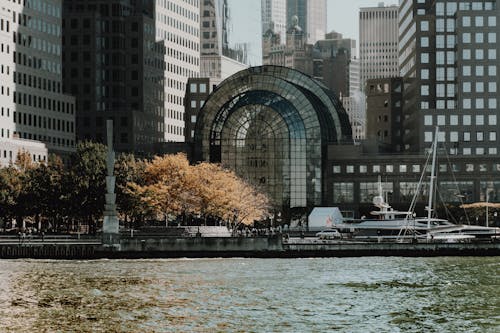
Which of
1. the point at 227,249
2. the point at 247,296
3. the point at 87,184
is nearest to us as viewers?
the point at 247,296

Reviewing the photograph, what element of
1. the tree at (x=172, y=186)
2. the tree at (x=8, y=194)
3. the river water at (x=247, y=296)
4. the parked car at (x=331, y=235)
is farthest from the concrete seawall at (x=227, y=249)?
the tree at (x=8, y=194)

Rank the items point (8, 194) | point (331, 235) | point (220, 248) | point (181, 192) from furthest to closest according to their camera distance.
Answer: point (8, 194), point (181, 192), point (331, 235), point (220, 248)

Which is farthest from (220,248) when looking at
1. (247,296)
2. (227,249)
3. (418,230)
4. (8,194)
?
(247,296)

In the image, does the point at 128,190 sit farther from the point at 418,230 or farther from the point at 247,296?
the point at 247,296

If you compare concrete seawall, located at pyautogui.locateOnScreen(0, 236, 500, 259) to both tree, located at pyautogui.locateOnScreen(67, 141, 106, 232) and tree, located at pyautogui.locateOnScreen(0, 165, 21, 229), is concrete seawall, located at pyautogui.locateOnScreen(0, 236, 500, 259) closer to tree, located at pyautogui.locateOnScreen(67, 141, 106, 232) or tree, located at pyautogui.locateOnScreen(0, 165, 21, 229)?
tree, located at pyautogui.locateOnScreen(67, 141, 106, 232)

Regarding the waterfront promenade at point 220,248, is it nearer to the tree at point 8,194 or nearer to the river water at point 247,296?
the river water at point 247,296

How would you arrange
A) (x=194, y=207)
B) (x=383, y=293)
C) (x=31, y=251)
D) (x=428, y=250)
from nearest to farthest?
(x=383, y=293) → (x=31, y=251) → (x=428, y=250) → (x=194, y=207)

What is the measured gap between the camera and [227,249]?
Result: 149375 millimetres

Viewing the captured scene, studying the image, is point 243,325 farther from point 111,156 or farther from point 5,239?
point 5,239

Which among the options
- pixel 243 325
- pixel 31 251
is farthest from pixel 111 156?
pixel 243 325

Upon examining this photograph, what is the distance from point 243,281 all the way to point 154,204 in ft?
236

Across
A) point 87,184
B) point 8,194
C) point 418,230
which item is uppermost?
point 87,184

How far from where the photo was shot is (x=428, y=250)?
514ft

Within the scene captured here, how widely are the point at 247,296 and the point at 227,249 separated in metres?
53.5
